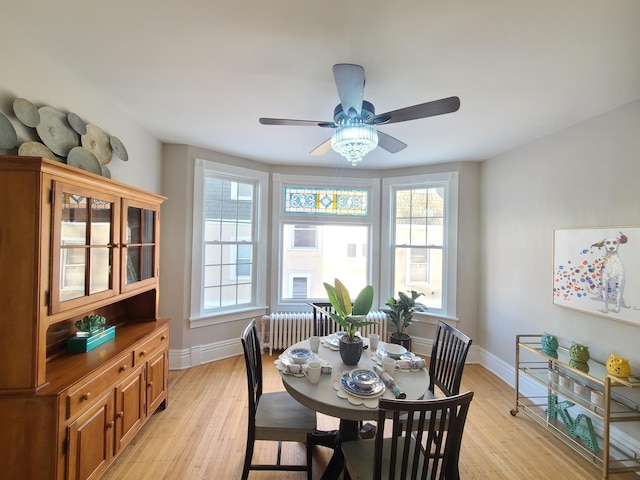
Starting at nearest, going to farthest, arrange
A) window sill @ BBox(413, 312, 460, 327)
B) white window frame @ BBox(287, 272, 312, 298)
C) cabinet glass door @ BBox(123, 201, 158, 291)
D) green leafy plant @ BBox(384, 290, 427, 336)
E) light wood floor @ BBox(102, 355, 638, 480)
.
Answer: light wood floor @ BBox(102, 355, 638, 480), cabinet glass door @ BBox(123, 201, 158, 291), green leafy plant @ BBox(384, 290, 427, 336), window sill @ BBox(413, 312, 460, 327), white window frame @ BBox(287, 272, 312, 298)

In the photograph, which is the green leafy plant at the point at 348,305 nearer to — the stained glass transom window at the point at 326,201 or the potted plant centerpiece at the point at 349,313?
the potted plant centerpiece at the point at 349,313

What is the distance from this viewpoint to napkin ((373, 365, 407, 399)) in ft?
5.12

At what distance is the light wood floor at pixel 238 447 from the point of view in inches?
76.1

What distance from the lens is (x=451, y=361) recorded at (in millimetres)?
2125

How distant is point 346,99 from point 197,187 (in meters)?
2.43

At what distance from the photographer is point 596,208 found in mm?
2371

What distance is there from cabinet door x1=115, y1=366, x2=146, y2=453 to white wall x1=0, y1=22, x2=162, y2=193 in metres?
1.60

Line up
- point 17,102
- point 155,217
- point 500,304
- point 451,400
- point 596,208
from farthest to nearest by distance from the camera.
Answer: point 500,304, point 155,217, point 596,208, point 17,102, point 451,400

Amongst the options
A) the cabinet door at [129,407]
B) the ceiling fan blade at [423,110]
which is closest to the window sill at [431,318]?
the ceiling fan blade at [423,110]

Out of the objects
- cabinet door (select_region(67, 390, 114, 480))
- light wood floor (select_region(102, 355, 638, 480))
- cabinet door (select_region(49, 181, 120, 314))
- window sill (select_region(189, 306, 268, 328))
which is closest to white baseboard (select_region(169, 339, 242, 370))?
window sill (select_region(189, 306, 268, 328))

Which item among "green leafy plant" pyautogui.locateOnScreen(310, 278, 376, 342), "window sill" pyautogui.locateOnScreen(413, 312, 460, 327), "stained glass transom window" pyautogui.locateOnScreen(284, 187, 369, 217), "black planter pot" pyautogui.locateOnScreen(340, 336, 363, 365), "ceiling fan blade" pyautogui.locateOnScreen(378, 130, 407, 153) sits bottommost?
"window sill" pyautogui.locateOnScreen(413, 312, 460, 327)

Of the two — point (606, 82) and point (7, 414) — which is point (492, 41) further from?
point (7, 414)

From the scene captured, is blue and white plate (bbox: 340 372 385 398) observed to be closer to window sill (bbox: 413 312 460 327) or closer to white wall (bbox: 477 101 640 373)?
white wall (bbox: 477 101 640 373)

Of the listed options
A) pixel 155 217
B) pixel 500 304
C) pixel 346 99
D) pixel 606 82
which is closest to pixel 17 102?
pixel 155 217
